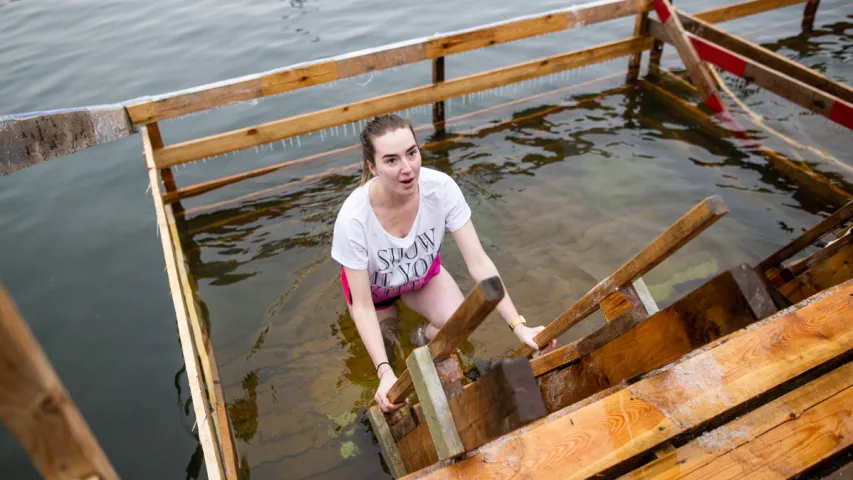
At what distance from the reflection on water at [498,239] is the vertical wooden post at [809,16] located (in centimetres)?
371

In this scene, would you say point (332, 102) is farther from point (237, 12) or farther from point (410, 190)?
point (410, 190)

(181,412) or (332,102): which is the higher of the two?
(332,102)

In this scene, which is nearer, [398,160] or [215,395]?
[398,160]

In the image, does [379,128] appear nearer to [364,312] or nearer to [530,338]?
[364,312]

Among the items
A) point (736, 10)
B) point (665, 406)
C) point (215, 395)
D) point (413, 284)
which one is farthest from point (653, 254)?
point (736, 10)

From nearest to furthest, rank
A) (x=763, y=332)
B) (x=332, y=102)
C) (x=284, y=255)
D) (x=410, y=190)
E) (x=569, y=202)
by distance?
(x=763, y=332) < (x=410, y=190) < (x=284, y=255) < (x=569, y=202) < (x=332, y=102)

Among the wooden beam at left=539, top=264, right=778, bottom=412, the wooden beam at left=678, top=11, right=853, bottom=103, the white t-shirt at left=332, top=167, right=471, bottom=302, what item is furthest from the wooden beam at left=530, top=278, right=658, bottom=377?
the wooden beam at left=678, top=11, right=853, bottom=103

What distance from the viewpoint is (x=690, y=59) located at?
20.2 feet

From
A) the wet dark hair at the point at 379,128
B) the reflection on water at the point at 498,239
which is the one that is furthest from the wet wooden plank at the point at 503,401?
the reflection on water at the point at 498,239

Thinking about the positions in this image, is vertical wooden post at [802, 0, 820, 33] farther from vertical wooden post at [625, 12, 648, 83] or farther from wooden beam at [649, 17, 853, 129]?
wooden beam at [649, 17, 853, 129]

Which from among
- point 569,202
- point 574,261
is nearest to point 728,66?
point 569,202

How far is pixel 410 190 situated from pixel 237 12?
10215 millimetres

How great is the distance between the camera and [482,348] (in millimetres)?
4203

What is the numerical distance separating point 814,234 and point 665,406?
5.49 feet
